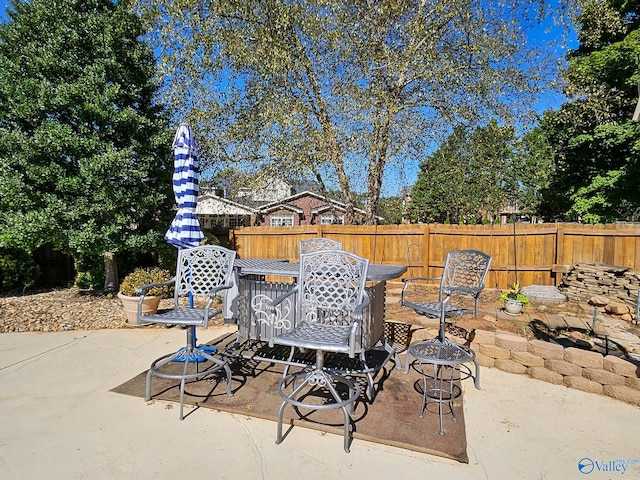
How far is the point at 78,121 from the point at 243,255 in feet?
14.7

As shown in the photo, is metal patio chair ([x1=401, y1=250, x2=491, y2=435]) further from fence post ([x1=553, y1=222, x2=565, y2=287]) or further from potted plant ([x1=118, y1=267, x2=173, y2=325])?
fence post ([x1=553, y1=222, x2=565, y2=287])

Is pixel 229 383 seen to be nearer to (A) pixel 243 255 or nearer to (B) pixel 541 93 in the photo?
(A) pixel 243 255

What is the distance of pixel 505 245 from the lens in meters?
7.04

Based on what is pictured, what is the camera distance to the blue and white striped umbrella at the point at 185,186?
138 inches

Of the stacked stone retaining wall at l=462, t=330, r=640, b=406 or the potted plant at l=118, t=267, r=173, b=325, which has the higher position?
the potted plant at l=118, t=267, r=173, b=325

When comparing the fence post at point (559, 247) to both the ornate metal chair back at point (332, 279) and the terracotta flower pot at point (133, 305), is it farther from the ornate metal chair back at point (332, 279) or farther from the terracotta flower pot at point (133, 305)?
the terracotta flower pot at point (133, 305)

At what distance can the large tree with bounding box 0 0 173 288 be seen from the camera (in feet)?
17.5

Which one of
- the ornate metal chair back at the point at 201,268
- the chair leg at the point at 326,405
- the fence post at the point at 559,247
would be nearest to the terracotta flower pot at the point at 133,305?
the ornate metal chair back at the point at 201,268

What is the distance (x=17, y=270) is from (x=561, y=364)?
28.5ft

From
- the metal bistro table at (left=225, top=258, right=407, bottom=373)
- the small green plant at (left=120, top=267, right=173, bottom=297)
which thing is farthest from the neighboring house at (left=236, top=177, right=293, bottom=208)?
the metal bistro table at (left=225, top=258, right=407, bottom=373)

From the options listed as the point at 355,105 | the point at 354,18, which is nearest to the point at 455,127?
the point at 355,105

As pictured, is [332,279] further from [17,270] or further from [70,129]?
[17,270]

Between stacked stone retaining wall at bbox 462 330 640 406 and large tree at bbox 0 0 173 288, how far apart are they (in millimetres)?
5466

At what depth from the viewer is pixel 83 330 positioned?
179 inches
